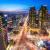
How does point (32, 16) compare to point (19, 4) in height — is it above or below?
below

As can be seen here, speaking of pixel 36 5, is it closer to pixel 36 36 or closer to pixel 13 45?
pixel 36 36

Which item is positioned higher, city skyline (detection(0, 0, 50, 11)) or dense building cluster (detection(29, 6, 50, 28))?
Answer: city skyline (detection(0, 0, 50, 11))

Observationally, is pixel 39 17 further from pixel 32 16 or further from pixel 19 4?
pixel 19 4

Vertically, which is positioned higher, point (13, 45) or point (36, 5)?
point (36, 5)

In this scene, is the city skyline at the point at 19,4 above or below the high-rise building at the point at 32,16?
above

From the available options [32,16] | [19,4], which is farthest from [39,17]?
[19,4]

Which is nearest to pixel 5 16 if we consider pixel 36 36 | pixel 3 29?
pixel 3 29

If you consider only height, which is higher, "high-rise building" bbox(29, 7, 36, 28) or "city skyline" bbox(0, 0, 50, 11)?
"city skyline" bbox(0, 0, 50, 11)

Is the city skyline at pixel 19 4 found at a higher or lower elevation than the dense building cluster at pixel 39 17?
higher
